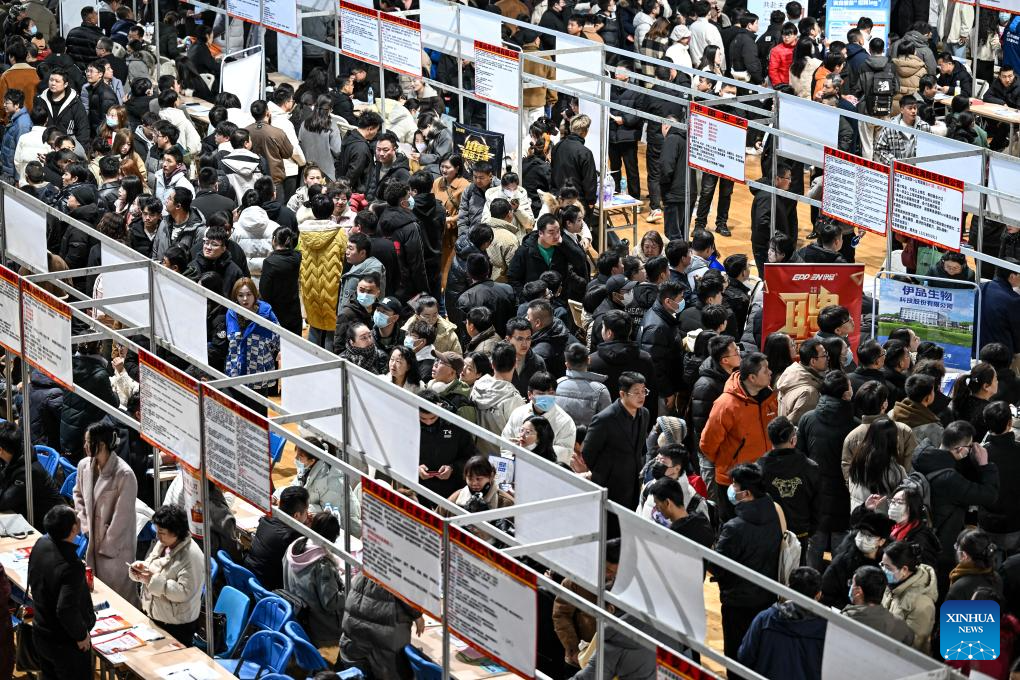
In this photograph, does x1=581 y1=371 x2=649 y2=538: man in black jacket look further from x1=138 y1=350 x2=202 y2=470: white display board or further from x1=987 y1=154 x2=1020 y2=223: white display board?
x1=987 y1=154 x2=1020 y2=223: white display board

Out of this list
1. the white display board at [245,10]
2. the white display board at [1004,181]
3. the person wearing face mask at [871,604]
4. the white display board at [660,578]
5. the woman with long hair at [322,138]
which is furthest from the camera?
the white display board at [245,10]

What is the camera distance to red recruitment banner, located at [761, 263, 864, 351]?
988 cm

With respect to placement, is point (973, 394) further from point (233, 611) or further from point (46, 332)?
point (46, 332)

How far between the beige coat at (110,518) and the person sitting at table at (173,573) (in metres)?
0.52

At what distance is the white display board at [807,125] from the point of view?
492 inches

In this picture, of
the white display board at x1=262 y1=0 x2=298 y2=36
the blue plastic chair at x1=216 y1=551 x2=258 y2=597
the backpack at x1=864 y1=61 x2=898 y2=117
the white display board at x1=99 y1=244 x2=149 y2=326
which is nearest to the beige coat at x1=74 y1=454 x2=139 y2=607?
the blue plastic chair at x1=216 y1=551 x2=258 y2=597

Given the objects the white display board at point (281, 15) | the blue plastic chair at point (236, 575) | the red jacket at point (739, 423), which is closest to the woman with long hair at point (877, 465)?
the red jacket at point (739, 423)

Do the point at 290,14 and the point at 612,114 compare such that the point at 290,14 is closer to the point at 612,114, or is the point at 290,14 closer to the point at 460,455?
the point at 612,114

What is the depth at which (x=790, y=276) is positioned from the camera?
9.88m

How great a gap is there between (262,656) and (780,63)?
12164 mm

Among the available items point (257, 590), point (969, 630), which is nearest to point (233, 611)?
point (257, 590)

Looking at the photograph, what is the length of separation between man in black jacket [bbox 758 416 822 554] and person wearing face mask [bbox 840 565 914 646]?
1014mm

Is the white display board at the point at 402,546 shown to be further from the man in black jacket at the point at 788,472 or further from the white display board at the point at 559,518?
the man in black jacket at the point at 788,472

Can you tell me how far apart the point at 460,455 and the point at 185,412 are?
5.57 feet
